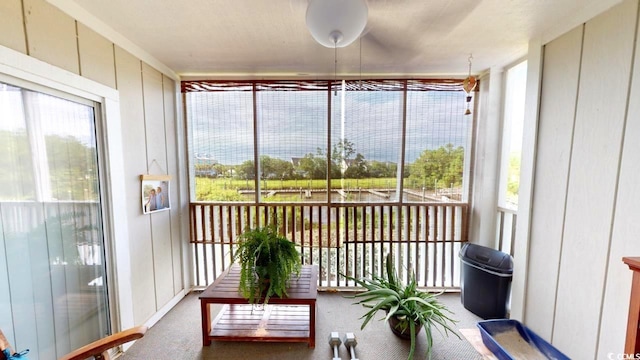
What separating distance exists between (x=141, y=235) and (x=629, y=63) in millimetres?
3490

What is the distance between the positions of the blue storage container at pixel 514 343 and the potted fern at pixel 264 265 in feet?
5.25

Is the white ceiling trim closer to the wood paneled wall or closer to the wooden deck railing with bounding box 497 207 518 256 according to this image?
the wood paneled wall

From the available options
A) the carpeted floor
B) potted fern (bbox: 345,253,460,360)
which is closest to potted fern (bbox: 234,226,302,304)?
the carpeted floor

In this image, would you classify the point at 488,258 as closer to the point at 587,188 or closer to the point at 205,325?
the point at 587,188

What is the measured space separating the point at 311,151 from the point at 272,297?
1.45 m

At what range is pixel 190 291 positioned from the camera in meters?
2.56

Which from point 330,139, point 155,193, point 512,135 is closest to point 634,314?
point 512,135

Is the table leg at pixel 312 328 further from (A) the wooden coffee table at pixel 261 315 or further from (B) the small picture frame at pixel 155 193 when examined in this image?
(B) the small picture frame at pixel 155 193

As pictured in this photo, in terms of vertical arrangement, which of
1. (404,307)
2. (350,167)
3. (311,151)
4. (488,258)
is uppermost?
(311,151)

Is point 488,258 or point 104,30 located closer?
point 104,30

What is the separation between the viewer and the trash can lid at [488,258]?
197 centimetres

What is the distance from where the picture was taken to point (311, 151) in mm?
2445

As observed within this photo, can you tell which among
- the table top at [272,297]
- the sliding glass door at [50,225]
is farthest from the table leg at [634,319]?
the sliding glass door at [50,225]

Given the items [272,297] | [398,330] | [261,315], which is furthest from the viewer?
[261,315]
